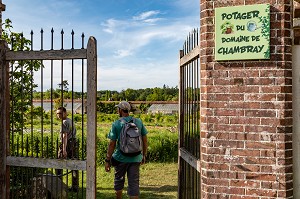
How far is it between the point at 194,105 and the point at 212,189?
1.23 m

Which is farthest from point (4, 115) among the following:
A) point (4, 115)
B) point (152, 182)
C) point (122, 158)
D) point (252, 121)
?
point (152, 182)

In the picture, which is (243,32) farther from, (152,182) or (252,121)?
(152,182)

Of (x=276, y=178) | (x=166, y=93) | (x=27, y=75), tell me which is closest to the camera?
(x=276, y=178)

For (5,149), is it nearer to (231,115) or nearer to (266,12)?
(231,115)

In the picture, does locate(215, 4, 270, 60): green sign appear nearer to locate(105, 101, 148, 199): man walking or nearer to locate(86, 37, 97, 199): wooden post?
locate(86, 37, 97, 199): wooden post

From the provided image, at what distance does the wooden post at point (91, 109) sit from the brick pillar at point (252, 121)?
52.0 inches

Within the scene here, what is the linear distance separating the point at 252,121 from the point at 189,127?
1.50 meters

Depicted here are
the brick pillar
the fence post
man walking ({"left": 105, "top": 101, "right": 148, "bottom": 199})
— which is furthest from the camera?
man walking ({"left": 105, "top": 101, "right": 148, "bottom": 199})

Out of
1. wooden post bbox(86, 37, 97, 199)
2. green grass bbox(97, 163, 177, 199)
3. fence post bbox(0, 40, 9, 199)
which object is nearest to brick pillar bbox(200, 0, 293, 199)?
wooden post bbox(86, 37, 97, 199)

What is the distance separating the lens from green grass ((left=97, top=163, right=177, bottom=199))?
7.03 meters

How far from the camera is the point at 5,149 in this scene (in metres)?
4.65

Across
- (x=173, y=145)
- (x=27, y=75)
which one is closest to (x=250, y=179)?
(x=27, y=75)

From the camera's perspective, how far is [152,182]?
8.20 m

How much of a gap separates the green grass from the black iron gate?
173 centimetres
